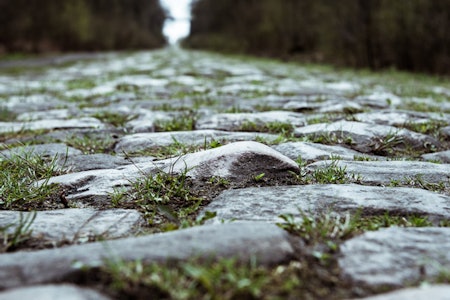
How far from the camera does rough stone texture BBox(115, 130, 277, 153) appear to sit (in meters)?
2.15

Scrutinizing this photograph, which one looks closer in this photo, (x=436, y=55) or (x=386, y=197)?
(x=386, y=197)

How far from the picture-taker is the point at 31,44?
1473 centimetres

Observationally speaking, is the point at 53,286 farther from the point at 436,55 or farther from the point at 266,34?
the point at 266,34

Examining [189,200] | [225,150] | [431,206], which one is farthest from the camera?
[225,150]

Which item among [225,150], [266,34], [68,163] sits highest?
[266,34]

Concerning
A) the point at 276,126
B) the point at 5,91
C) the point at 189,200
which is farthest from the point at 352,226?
the point at 5,91

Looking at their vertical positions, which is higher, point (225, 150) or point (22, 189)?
point (225, 150)

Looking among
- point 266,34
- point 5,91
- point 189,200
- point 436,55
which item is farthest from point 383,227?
point 266,34

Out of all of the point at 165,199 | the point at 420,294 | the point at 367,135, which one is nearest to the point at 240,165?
the point at 165,199

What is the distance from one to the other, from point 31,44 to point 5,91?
35.5ft

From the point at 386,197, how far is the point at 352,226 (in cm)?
30

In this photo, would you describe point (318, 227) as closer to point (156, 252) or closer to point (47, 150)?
point (156, 252)

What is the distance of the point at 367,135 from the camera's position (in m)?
2.28

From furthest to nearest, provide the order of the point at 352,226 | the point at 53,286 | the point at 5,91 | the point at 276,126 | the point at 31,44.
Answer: the point at 31,44, the point at 5,91, the point at 276,126, the point at 352,226, the point at 53,286
